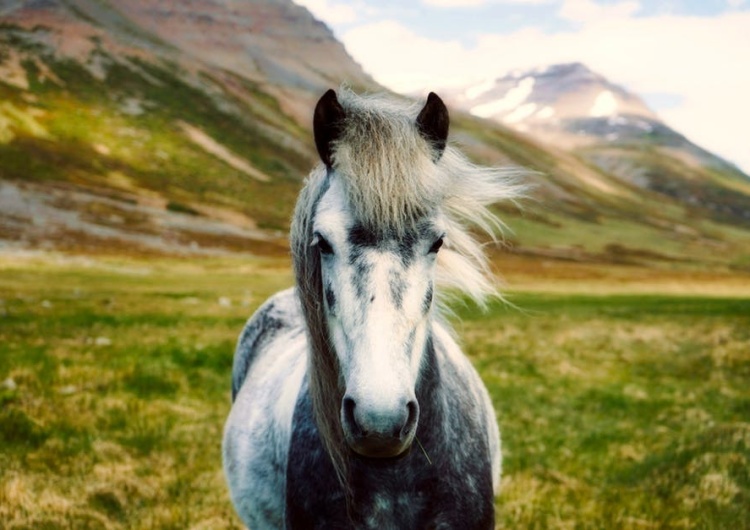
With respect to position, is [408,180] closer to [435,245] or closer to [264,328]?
[435,245]

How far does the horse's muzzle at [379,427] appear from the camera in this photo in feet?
9.03

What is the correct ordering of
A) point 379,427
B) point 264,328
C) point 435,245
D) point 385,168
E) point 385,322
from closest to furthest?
1. point 379,427
2. point 385,322
3. point 385,168
4. point 435,245
5. point 264,328

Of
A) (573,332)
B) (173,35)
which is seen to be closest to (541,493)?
(573,332)

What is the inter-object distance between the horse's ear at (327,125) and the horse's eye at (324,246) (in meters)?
0.49

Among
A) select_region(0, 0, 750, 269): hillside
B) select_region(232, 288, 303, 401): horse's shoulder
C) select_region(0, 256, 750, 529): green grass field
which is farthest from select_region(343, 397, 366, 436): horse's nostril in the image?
select_region(0, 0, 750, 269): hillside

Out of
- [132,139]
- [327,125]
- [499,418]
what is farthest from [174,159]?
[327,125]

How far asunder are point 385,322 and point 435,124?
4.09ft

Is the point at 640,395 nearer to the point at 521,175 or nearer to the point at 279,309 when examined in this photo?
the point at 279,309

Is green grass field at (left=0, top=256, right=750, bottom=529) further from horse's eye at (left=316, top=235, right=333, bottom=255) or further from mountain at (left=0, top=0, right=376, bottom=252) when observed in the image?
mountain at (left=0, top=0, right=376, bottom=252)

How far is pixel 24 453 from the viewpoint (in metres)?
7.39

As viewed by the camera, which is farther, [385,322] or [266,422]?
[266,422]

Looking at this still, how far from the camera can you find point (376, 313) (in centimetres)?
301

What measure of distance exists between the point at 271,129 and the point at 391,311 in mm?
135943

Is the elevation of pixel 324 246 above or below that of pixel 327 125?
below
